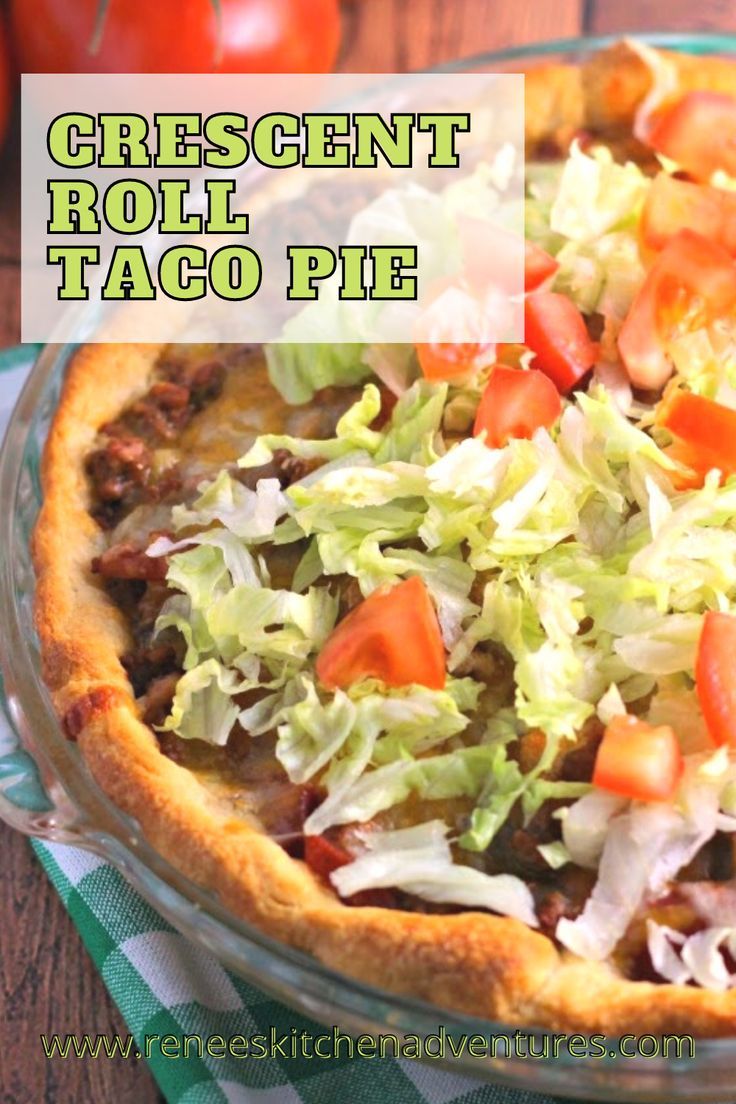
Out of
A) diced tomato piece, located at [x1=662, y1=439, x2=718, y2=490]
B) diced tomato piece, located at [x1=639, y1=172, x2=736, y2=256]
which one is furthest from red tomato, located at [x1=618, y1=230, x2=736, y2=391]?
diced tomato piece, located at [x1=662, y1=439, x2=718, y2=490]

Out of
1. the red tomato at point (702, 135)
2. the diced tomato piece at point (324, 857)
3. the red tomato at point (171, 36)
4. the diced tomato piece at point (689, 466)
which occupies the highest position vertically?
the red tomato at point (171, 36)

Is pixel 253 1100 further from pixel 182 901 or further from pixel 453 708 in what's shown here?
pixel 453 708

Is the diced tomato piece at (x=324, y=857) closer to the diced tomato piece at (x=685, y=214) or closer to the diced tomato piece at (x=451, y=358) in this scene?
the diced tomato piece at (x=451, y=358)

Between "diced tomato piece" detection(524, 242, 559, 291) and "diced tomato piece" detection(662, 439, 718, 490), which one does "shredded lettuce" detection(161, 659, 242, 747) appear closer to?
"diced tomato piece" detection(662, 439, 718, 490)

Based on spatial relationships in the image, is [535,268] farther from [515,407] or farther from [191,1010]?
[191,1010]

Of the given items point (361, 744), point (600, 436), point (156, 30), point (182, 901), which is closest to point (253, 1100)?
point (182, 901)

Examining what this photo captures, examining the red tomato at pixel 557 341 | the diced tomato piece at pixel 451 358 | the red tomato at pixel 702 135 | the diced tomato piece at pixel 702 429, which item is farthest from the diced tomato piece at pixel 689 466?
the red tomato at pixel 702 135

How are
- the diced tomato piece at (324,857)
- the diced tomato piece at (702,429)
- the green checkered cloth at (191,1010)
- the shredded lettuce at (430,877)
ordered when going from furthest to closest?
the diced tomato piece at (702,429), the green checkered cloth at (191,1010), the diced tomato piece at (324,857), the shredded lettuce at (430,877)
